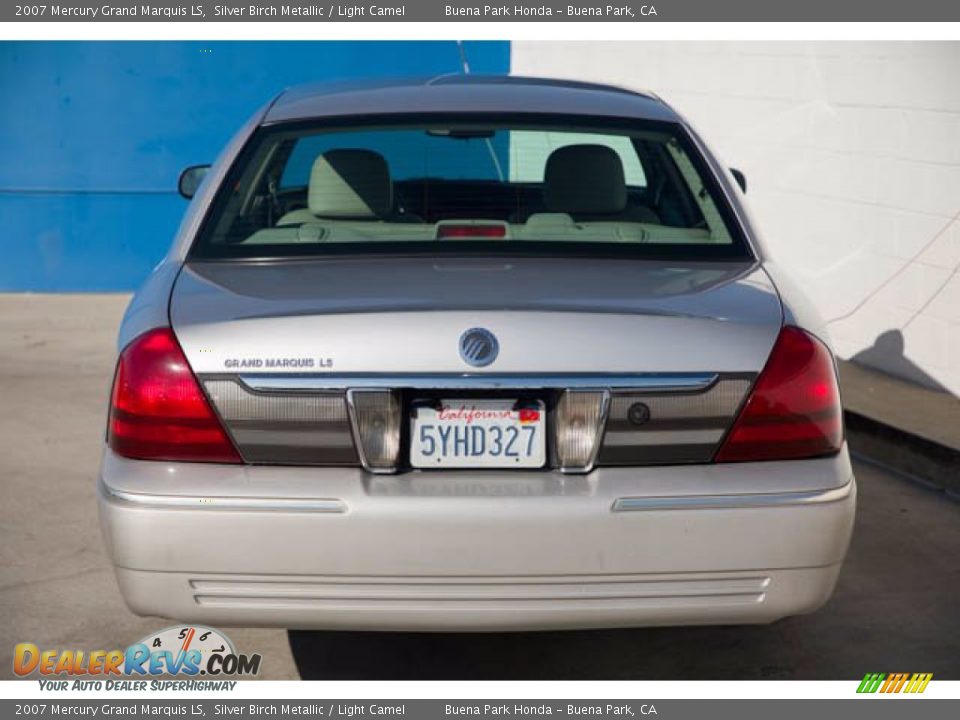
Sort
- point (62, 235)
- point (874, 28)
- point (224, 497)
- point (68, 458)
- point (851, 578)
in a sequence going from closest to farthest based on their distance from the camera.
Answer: point (224, 497)
point (851, 578)
point (68, 458)
point (874, 28)
point (62, 235)

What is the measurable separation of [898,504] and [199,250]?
3.30 meters

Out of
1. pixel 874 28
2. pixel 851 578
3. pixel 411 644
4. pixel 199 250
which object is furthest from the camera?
pixel 874 28

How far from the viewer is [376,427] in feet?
11.4

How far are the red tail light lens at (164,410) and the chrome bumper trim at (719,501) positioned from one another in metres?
0.92

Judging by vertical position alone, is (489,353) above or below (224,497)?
above

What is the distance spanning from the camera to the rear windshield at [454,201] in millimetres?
4078

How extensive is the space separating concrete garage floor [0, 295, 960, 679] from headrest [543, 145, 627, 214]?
1.29 m

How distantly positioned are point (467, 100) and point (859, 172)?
4.19m

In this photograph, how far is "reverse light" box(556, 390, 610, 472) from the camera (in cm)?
346

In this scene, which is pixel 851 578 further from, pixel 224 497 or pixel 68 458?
pixel 68 458

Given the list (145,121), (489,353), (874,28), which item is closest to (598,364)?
(489,353)

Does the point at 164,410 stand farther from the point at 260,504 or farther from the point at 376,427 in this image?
the point at 376,427

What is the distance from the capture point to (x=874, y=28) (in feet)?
26.3

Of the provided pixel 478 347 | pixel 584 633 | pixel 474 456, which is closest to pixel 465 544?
pixel 474 456
